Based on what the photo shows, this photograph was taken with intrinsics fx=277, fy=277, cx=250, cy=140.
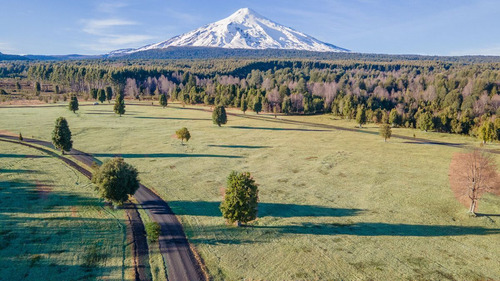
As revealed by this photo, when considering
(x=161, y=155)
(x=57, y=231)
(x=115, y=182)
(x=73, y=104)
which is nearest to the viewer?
(x=57, y=231)

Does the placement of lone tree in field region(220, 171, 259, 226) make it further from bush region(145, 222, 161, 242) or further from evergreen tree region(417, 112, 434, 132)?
evergreen tree region(417, 112, 434, 132)

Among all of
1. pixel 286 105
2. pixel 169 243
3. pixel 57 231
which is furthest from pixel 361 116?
pixel 57 231

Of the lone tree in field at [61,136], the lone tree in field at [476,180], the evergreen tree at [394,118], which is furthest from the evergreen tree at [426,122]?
the lone tree in field at [61,136]

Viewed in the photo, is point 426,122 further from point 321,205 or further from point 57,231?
point 57,231

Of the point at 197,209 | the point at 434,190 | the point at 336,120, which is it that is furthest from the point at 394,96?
the point at 197,209

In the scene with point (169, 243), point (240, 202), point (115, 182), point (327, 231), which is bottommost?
point (169, 243)

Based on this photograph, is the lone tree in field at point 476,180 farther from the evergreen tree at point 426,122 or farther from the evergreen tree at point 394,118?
the evergreen tree at point 394,118

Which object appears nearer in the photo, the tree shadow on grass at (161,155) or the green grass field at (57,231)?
the green grass field at (57,231)
